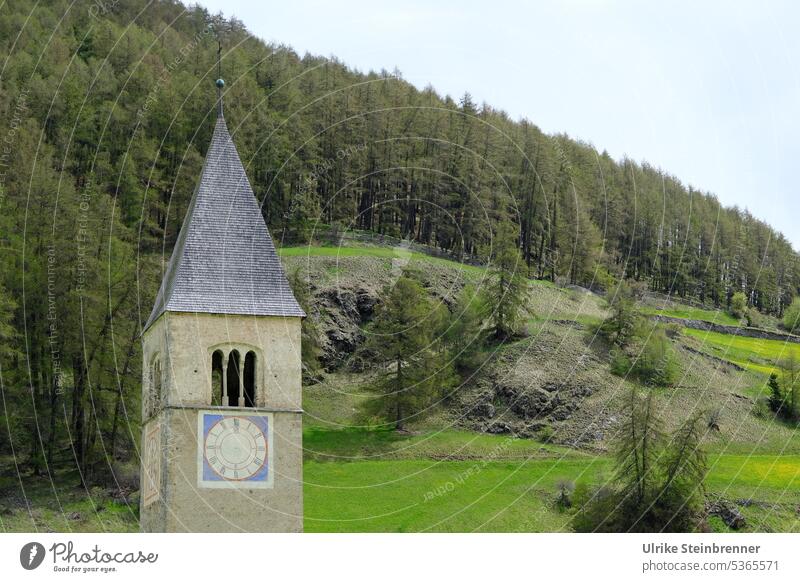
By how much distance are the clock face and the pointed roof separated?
11.4 feet

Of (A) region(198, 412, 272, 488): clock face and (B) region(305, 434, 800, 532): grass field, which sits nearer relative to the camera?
(A) region(198, 412, 272, 488): clock face

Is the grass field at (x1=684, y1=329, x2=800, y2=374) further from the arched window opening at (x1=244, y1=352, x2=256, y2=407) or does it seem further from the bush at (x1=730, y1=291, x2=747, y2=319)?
the arched window opening at (x1=244, y1=352, x2=256, y2=407)

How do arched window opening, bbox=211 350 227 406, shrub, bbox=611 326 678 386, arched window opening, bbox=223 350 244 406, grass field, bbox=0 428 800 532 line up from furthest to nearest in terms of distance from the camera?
shrub, bbox=611 326 678 386 → grass field, bbox=0 428 800 532 → arched window opening, bbox=223 350 244 406 → arched window opening, bbox=211 350 227 406

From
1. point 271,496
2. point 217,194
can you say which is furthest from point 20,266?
point 271,496

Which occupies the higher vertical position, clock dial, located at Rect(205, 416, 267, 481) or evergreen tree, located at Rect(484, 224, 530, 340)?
evergreen tree, located at Rect(484, 224, 530, 340)

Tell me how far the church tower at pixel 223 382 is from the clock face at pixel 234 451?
3 centimetres

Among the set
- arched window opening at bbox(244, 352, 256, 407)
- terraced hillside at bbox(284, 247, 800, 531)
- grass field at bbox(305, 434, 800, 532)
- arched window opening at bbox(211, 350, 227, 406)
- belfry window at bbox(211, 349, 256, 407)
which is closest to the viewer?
belfry window at bbox(211, 349, 256, 407)

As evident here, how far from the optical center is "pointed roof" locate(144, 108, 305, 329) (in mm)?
43625

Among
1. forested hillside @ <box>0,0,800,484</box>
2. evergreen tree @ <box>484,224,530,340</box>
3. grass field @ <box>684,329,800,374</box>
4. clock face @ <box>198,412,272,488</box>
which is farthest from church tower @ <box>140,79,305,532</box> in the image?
grass field @ <box>684,329,800,374</box>

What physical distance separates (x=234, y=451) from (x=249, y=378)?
3303 millimetres

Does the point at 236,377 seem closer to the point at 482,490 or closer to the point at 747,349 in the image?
the point at 482,490

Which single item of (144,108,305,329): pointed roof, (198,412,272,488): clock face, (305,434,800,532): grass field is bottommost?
(305,434,800,532): grass field

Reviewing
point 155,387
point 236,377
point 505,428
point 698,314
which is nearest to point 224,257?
point 236,377

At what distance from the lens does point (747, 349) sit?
121 m
